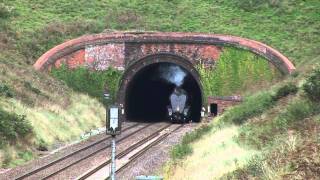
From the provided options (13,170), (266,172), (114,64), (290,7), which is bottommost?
(13,170)

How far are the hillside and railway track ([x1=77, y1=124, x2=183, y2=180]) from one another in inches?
131

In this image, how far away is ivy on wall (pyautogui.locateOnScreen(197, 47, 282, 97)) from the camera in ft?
110

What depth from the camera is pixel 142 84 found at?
42281 mm

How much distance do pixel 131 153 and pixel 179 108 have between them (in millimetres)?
18234

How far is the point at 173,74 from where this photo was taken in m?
46.8

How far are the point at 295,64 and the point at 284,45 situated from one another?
132 inches

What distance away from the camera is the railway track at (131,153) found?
1731 centimetres

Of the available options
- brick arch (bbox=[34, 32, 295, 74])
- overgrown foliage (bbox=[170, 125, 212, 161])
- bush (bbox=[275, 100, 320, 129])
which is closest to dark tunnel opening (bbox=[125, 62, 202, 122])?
brick arch (bbox=[34, 32, 295, 74])

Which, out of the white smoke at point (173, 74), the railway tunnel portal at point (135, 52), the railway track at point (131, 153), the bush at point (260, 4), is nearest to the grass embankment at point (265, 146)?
the railway track at point (131, 153)

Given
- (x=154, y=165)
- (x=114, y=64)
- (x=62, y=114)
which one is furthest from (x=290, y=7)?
(x=154, y=165)

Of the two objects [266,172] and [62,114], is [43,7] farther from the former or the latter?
[266,172]

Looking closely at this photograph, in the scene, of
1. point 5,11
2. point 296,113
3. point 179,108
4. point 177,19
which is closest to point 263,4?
point 177,19

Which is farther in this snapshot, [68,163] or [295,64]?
[295,64]

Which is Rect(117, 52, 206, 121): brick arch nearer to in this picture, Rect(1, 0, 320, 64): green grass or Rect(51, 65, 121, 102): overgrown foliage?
Rect(51, 65, 121, 102): overgrown foliage
